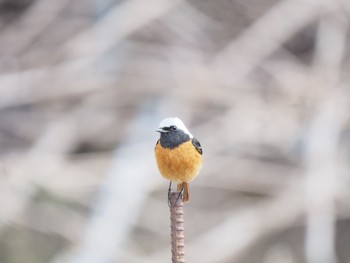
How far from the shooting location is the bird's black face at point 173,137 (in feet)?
2.93

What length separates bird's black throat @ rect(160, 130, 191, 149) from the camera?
0.90m

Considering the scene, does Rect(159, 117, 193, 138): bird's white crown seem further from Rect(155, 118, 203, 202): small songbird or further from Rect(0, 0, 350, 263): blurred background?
Rect(0, 0, 350, 263): blurred background

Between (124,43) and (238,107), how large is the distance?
2.92 feet

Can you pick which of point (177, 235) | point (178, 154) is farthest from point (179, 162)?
point (177, 235)

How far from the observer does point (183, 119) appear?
4477mm

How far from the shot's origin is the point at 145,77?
477 centimetres

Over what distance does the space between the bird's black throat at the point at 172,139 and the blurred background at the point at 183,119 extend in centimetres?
320

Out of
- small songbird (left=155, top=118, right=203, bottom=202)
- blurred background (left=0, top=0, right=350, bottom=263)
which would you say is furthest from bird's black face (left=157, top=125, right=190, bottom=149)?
blurred background (left=0, top=0, right=350, bottom=263)

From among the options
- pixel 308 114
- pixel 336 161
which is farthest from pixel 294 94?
pixel 336 161

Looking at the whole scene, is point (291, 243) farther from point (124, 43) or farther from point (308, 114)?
point (124, 43)

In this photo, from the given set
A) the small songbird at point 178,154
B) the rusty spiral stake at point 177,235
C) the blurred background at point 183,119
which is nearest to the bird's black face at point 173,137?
the small songbird at point 178,154

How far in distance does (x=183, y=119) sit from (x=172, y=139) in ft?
11.7

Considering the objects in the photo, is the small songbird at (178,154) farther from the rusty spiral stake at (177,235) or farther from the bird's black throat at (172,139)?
the rusty spiral stake at (177,235)

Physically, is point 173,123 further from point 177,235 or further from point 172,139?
point 177,235
